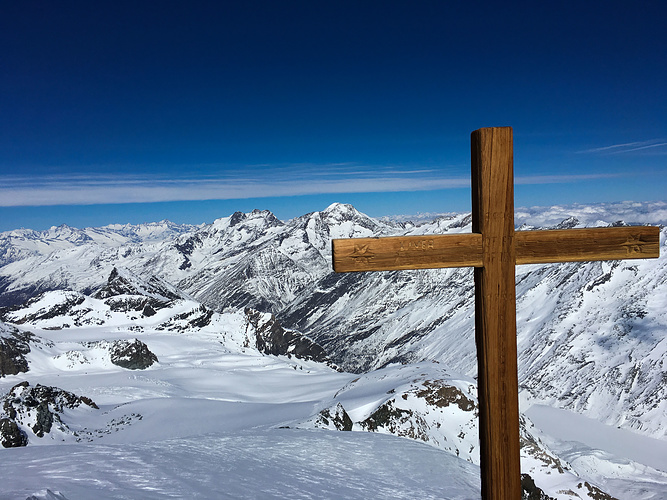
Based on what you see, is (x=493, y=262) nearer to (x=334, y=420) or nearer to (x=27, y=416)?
(x=334, y=420)

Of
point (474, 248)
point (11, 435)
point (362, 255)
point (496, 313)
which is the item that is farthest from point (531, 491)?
point (11, 435)

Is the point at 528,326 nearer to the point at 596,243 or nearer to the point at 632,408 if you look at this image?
the point at 632,408

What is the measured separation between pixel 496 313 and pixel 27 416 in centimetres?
2846

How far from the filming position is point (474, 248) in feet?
12.0

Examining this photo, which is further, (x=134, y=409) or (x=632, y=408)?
(x=632, y=408)

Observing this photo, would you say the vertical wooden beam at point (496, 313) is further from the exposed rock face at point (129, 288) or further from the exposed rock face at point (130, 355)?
the exposed rock face at point (129, 288)

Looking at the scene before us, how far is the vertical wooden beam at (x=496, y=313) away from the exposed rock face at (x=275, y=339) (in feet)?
379

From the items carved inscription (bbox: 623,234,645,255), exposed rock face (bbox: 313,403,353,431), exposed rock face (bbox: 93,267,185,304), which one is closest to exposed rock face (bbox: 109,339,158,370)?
exposed rock face (bbox: 93,267,185,304)

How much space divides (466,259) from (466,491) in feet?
19.3

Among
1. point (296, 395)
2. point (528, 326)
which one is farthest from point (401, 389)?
point (528, 326)

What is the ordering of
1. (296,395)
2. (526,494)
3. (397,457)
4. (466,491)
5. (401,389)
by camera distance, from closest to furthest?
(466,491) < (397,457) < (526,494) < (401,389) < (296,395)

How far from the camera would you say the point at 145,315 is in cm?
11169

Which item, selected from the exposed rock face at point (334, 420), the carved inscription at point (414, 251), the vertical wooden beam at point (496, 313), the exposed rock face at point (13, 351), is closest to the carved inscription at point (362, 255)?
the carved inscription at point (414, 251)

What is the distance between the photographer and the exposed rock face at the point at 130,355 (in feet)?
226
